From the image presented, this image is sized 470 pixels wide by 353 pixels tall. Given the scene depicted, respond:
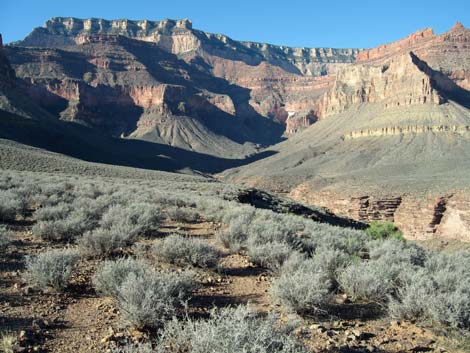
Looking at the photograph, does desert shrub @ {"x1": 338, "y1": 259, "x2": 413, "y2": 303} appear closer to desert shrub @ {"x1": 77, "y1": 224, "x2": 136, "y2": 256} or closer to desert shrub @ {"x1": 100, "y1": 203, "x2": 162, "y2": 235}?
desert shrub @ {"x1": 77, "y1": 224, "x2": 136, "y2": 256}

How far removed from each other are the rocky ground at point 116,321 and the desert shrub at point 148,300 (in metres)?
0.20

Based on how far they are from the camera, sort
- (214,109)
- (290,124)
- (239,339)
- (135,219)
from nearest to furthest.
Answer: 1. (239,339)
2. (135,219)
3. (214,109)
4. (290,124)

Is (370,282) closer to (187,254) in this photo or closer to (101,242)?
(187,254)

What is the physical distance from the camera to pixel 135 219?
11008 mm

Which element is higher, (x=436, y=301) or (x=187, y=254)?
(x=436, y=301)

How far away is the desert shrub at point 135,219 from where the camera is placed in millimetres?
9580

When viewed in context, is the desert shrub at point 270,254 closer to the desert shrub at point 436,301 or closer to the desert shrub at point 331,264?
the desert shrub at point 331,264

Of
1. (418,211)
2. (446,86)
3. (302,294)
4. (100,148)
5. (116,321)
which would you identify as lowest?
(418,211)

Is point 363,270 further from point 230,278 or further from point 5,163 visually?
point 5,163

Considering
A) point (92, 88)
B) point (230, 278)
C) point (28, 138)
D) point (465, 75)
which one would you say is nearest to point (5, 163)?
point (28, 138)

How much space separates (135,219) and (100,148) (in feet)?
239

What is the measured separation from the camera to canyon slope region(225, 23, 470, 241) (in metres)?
38.3

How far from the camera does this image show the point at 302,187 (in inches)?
2218

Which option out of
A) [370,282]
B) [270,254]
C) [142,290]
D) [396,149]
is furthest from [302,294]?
[396,149]
